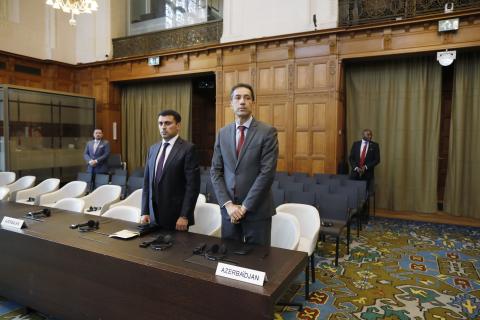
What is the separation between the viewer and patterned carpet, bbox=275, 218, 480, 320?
2699 mm

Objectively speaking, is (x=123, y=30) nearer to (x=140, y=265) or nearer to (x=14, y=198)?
(x=14, y=198)

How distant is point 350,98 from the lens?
709cm

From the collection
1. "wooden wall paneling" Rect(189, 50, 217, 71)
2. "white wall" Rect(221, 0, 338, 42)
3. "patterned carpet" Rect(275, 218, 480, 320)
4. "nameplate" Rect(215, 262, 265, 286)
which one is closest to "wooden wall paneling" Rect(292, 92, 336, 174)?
"white wall" Rect(221, 0, 338, 42)

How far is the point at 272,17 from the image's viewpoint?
7121 millimetres

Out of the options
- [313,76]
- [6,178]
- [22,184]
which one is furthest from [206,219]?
[6,178]

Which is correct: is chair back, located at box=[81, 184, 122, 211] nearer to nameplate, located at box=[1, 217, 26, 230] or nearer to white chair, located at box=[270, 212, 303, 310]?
nameplate, located at box=[1, 217, 26, 230]

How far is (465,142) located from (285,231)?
5.38m

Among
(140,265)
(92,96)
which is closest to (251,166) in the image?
(140,265)

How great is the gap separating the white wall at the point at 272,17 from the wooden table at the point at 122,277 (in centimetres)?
585

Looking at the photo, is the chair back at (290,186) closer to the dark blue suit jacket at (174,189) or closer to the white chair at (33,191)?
the dark blue suit jacket at (174,189)

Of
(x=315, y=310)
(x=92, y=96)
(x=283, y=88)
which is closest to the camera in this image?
(x=315, y=310)

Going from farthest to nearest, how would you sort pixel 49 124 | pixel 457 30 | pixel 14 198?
pixel 49 124 → pixel 457 30 → pixel 14 198

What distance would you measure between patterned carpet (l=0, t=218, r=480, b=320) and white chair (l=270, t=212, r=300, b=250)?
564mm

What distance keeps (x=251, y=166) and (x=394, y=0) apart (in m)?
5.72
